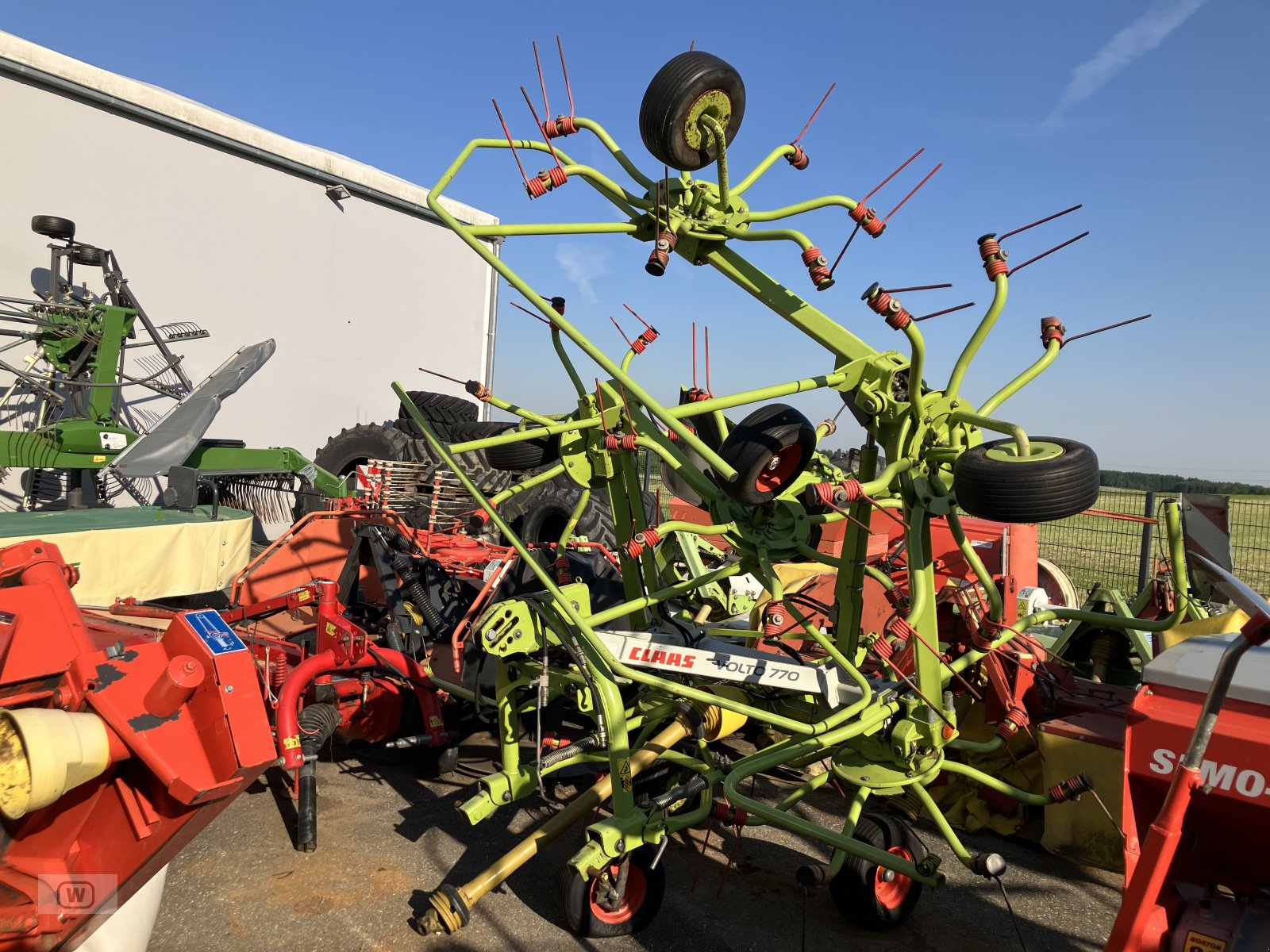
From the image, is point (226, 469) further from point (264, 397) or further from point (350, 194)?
point (350, 194)

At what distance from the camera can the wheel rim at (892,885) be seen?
3410 mm

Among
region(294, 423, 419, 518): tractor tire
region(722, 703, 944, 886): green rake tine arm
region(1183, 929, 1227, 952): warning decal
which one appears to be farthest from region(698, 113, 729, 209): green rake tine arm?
region(294, 423, 419, 518): tractor tire

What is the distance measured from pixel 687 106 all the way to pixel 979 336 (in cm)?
147

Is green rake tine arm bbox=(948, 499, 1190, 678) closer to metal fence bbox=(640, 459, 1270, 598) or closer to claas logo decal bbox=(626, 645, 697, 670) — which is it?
claas logo decal bbox=(626, 645, 697, 670)

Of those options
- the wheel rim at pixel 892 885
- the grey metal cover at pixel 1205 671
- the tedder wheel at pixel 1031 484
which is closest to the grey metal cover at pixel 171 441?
the wheel rim at pixel 892 885

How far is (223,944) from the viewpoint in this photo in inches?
123

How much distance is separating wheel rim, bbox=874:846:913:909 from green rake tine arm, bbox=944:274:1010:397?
1920mm

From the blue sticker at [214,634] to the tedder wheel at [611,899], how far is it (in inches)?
63.4

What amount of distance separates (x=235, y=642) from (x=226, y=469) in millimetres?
Answer: 7065

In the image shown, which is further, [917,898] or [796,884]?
[796,884]

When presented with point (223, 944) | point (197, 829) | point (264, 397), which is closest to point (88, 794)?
point (197, 829)

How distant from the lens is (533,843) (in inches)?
134

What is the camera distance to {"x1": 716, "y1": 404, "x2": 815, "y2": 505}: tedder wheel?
314 cm

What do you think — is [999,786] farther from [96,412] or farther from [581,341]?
[96,412]
